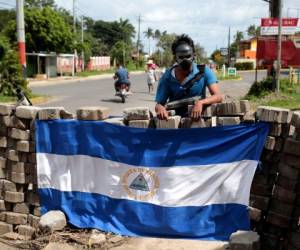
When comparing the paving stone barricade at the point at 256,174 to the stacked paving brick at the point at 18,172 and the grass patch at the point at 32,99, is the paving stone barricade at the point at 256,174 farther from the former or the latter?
the grass patch at the point at 32,99

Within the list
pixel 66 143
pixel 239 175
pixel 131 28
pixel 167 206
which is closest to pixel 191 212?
pixel 167 206

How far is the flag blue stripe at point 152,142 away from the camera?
477cm

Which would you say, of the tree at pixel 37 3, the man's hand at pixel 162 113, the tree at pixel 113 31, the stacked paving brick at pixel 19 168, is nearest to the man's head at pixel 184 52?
the man's hand at pixel 162 113

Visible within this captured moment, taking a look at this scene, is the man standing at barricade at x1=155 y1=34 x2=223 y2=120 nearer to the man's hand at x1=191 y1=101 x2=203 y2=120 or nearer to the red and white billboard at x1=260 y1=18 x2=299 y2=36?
the man's hand at x1=191 y1=101 x2=203 y2=120

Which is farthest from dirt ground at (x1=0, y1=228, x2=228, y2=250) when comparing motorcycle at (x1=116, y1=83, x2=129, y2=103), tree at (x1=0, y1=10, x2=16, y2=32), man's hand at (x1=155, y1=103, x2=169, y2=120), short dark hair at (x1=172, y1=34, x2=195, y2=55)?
tree at (x1=0, y1=10, x2=16, y2=32)

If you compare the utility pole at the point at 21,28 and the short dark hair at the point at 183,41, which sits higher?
the utility pole at the point at 21,28

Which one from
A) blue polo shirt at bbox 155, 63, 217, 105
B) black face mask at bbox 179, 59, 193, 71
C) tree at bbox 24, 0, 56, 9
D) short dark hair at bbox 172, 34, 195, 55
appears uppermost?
tree at bbox 24, 0, 56, 9

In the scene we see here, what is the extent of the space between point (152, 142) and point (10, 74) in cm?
1819

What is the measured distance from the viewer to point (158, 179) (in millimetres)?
5133

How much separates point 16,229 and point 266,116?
328cm

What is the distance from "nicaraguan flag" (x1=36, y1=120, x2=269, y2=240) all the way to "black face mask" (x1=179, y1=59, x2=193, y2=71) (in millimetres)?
690

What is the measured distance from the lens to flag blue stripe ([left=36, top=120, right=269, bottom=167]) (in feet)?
15.6

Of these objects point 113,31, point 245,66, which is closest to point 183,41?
point 245,66

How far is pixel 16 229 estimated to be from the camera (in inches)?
235
